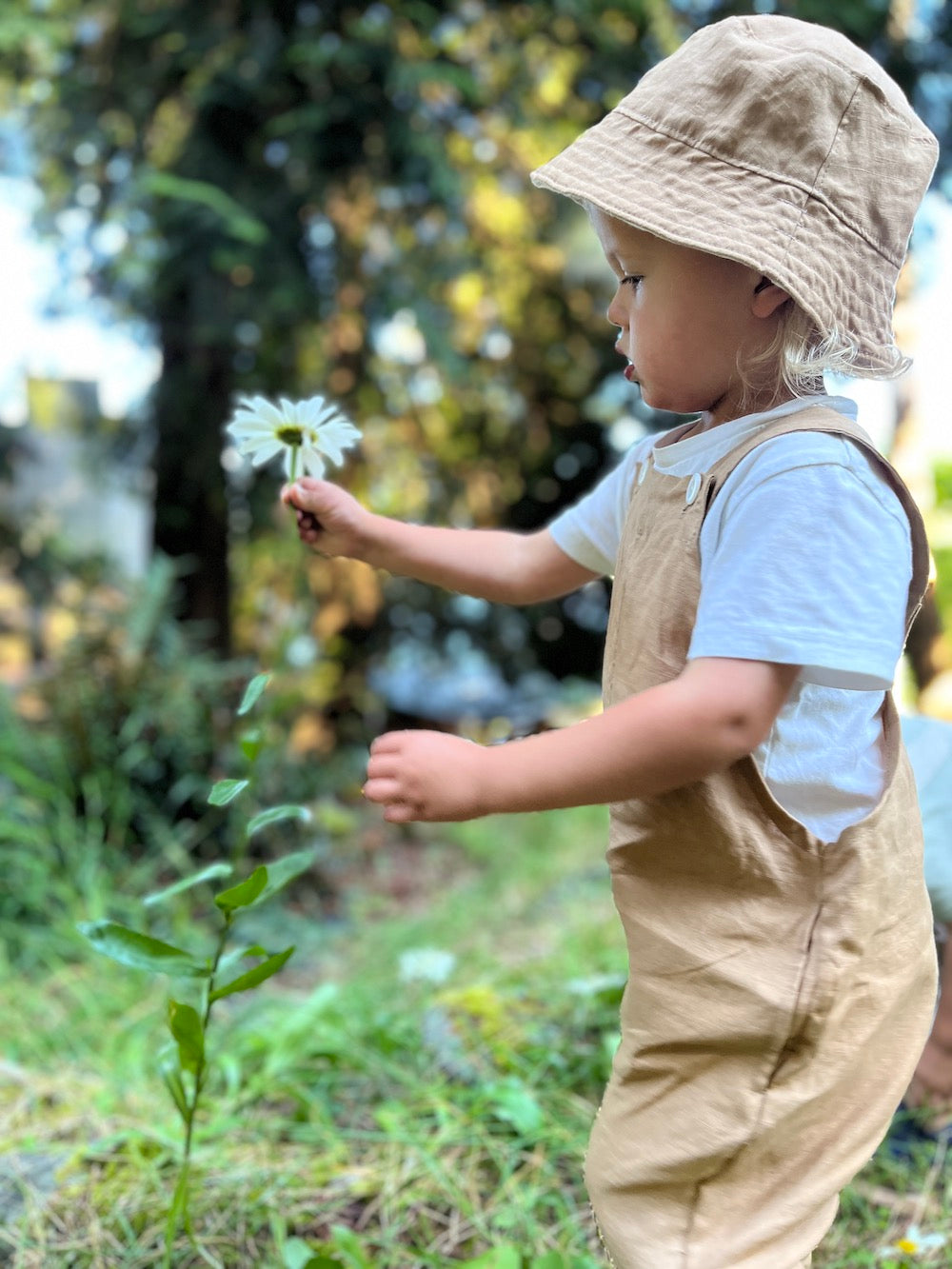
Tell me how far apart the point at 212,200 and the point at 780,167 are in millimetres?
2295

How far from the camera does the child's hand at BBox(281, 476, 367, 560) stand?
1.13 m

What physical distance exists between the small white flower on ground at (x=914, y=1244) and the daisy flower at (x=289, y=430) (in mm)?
1007

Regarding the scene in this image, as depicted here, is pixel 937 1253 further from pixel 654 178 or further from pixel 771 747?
pixel 654 178

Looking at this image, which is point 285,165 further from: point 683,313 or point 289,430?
point 683,313

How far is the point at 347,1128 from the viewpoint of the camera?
1546 mm

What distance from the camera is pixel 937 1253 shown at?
1.26 metres

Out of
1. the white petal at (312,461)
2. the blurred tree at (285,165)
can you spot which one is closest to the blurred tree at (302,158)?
the blurred tree at (285,165)

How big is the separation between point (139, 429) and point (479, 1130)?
2.73m

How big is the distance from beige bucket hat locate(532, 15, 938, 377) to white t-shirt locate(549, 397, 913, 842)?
0.11m

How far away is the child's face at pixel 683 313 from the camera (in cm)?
88

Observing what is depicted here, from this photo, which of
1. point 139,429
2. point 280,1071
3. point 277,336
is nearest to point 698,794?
point 280,1071

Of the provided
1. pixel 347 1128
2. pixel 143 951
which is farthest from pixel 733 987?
pixel 347 1128

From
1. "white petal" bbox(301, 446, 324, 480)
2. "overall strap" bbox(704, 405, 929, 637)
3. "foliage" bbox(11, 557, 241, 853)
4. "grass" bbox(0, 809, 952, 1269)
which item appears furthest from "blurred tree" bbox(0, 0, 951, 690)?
"overall strap" bbox(704, 405, 929, 637)

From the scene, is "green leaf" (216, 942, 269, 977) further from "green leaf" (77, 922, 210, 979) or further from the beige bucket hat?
the beige bucket hat
